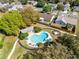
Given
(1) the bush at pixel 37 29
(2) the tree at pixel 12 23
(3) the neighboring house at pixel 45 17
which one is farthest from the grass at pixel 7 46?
(3) the neighboring house at pixel 45 17

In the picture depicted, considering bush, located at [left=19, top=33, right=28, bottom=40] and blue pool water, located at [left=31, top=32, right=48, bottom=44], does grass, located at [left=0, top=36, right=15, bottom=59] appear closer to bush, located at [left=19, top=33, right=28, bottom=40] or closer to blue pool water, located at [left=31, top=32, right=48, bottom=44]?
bush, located at [left=19, top=33, right=28, bottom=40]

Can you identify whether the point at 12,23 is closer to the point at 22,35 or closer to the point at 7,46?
the point at 22,35

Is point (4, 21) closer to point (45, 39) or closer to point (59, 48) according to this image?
point (45, 39)

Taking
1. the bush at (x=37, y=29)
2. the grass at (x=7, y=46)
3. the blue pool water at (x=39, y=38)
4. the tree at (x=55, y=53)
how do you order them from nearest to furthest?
the tree at (x=55, y=53)
the grass at (x=7, y=46)
the blue pool water at (x=39, y=38)
the bush at (x=37, y=29)

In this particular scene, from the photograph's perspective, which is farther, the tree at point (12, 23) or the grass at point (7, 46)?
the tree at point (12, 23)

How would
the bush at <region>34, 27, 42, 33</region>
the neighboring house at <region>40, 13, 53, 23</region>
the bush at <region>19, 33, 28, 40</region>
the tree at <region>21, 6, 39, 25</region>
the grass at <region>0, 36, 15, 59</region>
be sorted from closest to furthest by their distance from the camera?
1. the grass at <region>0, 36, 15, 59</region>
2. the bush at <region>19, 33, 28, 40</region>
3. the bush at <region>34, 27, 42, 33</region>
4. the tree at <region>21, 6, 39, 25</region>
5. the neighboring house at <region>40, 13, 53, 23</region>

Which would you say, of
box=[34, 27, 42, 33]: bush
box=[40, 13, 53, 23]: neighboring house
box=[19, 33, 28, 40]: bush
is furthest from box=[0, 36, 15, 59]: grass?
box=[40, 13, 53, 23]: neighboring house

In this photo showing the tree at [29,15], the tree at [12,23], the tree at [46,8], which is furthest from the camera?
the tree at [46,8]

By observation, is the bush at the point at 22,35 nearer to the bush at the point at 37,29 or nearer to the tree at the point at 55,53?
the bush at the point at 37,29
